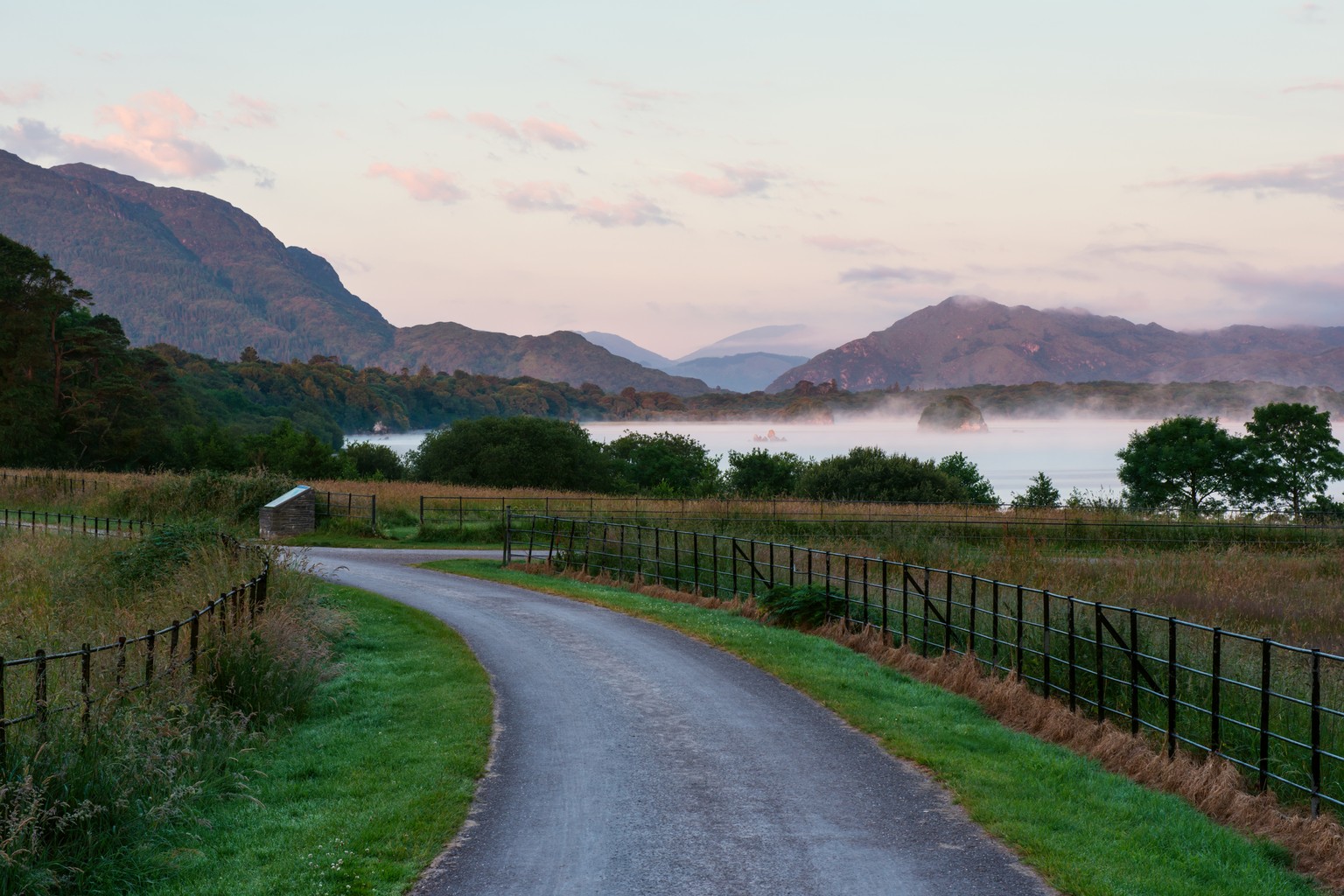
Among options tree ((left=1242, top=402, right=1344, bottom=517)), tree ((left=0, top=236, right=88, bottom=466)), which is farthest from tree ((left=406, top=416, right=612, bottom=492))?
tree ((left=1242, top=402, right=1344, bottom=517))

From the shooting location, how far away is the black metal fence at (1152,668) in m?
9.67

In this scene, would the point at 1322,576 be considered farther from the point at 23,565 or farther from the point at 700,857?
the point at 23,565

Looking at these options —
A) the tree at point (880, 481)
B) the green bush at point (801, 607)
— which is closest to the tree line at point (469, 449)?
the tree at point (880, 481)

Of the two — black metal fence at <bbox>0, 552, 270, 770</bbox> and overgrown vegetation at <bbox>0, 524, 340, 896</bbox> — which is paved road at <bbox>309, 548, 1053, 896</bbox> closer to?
overgrown vegetation at <bbox>0, 524, 340, 896</bbox>

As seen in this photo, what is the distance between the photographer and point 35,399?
2714 inches

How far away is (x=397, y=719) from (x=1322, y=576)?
26497mm

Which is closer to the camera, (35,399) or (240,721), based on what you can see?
(240,721)

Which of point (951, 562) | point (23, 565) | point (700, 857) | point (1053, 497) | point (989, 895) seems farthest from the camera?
point (1053, 497)

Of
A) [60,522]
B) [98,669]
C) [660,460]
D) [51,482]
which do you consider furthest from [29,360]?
[98,669]

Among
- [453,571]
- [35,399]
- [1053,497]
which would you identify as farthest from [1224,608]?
[35,399]

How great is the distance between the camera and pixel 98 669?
10.3 m

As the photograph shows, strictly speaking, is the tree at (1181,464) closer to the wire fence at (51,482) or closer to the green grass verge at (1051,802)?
the wire fence at (51,482)

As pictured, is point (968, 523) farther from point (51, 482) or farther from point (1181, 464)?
point (51, 482)

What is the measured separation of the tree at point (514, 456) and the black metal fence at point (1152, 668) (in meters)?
57.5
